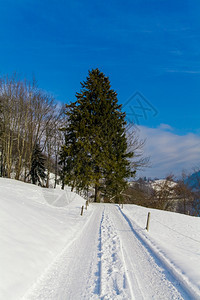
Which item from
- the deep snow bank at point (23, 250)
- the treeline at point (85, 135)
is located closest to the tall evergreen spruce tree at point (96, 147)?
the treeline at point (85, 135)

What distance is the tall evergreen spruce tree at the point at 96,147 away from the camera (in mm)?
22562

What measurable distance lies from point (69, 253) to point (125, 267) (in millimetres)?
1947

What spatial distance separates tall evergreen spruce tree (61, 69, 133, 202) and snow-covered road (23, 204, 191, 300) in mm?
16192

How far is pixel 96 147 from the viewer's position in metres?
23.2

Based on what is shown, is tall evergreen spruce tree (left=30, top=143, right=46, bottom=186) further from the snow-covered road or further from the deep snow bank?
the snow-covered road

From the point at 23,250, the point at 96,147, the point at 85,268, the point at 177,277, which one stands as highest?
the point at 96,147

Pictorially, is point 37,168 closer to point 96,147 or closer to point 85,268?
point 96,147

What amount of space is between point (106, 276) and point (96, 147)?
1936cm

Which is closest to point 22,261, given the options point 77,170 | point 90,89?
point 77,170

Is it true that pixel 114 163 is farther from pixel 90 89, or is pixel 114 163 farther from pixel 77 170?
pixel 90 89

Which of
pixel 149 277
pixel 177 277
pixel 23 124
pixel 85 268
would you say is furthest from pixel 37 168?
pixel 177 277

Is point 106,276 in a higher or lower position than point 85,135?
lower

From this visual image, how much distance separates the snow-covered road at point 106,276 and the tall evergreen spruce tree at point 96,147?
16.2 m

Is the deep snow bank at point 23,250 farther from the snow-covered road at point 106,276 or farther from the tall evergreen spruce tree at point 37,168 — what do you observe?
the tall evergreen spruce tree at point 37,168
